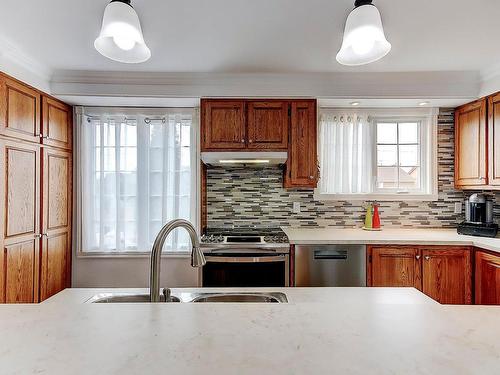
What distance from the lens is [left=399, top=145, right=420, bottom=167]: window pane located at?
11.5ft

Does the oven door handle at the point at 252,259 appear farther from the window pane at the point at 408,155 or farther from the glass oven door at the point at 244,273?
the window pane at the point at 408,155

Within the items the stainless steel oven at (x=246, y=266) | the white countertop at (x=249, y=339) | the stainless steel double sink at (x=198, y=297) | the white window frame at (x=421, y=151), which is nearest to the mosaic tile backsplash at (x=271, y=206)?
the white window frame at (x=421, y=151)

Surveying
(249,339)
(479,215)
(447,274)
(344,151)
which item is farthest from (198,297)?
(479,215)

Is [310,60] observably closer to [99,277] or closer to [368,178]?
[368,178]

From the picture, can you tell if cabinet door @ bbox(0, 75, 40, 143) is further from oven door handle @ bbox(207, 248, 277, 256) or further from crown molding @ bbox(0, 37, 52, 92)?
oven door handle @ bbox(207, 248, 277, 256)

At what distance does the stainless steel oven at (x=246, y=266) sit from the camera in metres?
2.75

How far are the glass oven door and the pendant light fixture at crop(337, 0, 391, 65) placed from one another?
180cm

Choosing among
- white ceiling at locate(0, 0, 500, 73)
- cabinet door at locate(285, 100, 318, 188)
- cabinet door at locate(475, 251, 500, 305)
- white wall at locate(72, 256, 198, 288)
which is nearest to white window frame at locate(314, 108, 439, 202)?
cabinet door at locate(285, 100, 318, 188)

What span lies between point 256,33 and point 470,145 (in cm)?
225

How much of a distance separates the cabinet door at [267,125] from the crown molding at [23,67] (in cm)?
174

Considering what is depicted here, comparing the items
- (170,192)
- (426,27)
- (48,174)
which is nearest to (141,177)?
(170,192)

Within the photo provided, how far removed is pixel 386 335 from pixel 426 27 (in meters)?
2.11

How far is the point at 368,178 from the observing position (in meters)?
3.47

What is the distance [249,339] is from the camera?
2.15ft
